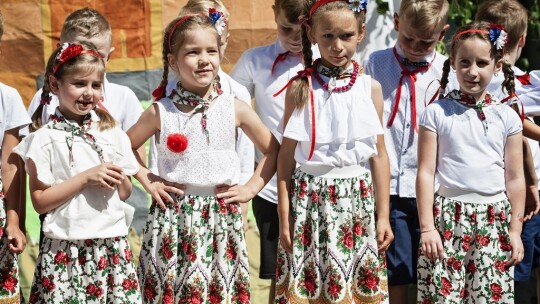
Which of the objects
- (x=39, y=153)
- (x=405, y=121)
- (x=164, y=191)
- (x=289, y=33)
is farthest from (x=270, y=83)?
(x=39, y=153)

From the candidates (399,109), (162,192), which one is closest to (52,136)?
(162,192)

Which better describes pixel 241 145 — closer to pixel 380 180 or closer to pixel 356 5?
pixel 380 180

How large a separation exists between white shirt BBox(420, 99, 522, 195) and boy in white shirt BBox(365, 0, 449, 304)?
1.35 ft

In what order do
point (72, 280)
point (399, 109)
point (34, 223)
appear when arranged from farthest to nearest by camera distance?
point (34, 223) → point (399, 109) → point (72, 280)

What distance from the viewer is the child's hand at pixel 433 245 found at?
427 centimetres

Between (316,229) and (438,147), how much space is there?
658mm

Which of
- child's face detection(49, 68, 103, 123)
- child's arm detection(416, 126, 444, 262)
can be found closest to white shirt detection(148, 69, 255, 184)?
child's face detection(49, 68, 103, 123)

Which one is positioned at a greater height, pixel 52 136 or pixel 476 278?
pixel 52 136

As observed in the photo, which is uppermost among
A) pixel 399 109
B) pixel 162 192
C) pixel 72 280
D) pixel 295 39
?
pixel 295 39

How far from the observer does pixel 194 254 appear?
4125 millimetres

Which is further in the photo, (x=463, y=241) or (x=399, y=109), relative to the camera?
(x=399, y=109)

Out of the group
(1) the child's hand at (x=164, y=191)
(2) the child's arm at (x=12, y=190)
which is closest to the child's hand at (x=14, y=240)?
(2) the child's arm at (x=12, y=190)

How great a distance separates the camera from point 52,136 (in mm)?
4000

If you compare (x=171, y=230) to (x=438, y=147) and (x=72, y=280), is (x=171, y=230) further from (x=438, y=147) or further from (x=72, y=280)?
(x=438, y=147)
